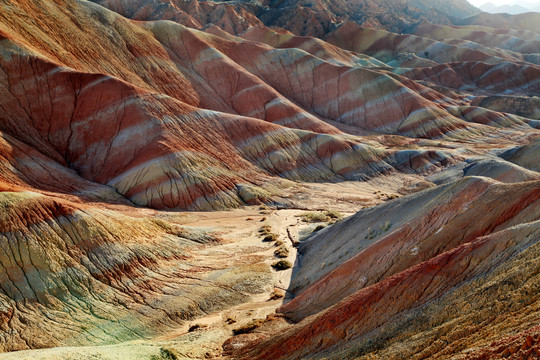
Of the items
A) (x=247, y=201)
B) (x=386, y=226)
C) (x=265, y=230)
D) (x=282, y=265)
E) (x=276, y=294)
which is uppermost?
(x=386, y=226)

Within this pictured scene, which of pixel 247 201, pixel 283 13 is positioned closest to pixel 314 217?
pixel 247 201

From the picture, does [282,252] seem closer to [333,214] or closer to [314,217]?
[314,217]

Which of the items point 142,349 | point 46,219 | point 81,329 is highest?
point 46,219

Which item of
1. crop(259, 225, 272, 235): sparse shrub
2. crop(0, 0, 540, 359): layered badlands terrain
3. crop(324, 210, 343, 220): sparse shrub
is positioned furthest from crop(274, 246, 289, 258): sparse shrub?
crop(324, 210, 343, 220): sparse shrub

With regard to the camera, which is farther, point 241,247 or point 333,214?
point 333,214

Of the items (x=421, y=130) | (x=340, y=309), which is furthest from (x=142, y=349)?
(x=421, y=130)

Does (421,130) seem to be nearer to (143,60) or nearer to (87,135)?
(143,60)
